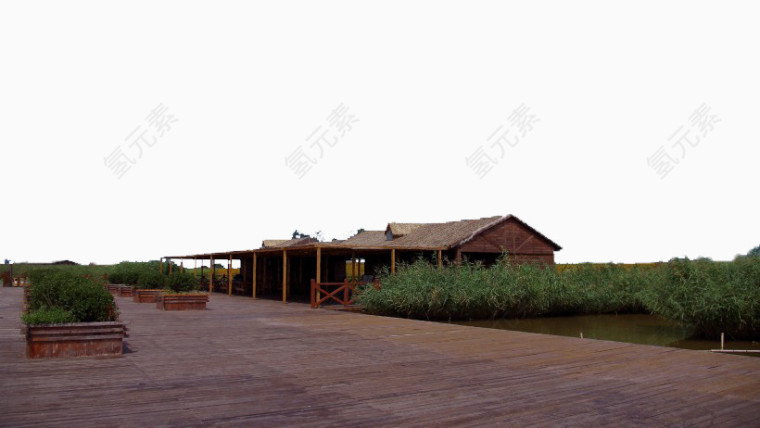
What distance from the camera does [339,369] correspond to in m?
6.72

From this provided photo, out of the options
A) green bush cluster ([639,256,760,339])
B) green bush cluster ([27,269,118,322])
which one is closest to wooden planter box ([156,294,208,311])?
green bush cluster ([27,269,118,322])

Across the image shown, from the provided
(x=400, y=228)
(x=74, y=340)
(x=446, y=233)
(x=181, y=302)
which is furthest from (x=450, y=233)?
(x=74, y=340)

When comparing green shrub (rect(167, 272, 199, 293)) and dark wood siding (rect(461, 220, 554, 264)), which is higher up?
dark wood siding (rect(461, 220, 554, 264))

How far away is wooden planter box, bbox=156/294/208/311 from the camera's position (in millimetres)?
15961

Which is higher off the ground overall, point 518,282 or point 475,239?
point 475,239

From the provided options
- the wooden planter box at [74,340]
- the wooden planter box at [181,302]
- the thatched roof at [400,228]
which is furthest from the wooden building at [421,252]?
the wooden planter box at [74,340]

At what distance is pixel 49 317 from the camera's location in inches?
302

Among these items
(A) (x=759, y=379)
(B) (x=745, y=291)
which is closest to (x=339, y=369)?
(A) (x=759, y=379)

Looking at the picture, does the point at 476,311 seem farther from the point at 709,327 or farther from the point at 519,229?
the point at 519,229

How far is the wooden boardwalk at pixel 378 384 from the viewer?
15.1ft

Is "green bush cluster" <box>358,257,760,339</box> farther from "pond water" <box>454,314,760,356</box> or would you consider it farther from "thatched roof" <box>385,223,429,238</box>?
"thatched roof" <box>385,223,429,238</box>

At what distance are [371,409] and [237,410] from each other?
1095mm

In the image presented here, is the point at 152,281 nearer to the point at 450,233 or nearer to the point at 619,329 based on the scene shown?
the point at 450,233

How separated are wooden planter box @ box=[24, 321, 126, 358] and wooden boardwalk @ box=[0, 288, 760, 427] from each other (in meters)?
0.23
